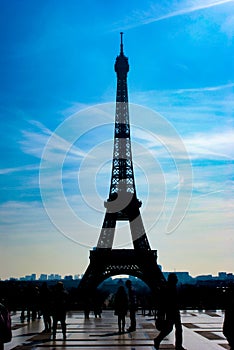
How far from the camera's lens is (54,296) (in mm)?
18578

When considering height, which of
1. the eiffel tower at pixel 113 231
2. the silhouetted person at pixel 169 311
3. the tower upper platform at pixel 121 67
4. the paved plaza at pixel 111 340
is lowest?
the paved plaza at pixel 111 340

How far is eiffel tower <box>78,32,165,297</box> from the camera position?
67312 mm

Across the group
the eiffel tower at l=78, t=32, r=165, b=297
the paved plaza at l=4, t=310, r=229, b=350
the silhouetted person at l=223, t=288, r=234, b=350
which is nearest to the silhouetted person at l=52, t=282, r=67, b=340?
the paved plaza at l=4, t=310, r=229, b=350

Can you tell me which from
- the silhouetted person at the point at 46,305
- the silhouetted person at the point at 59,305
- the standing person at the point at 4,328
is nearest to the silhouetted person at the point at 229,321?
the standing person at the point at 4,328

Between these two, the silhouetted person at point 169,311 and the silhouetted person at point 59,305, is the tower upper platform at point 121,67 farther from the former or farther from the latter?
the silhouetted person at point 169,311

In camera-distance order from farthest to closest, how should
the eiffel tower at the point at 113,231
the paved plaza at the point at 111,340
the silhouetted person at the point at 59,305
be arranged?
the eiffel tower at the point at 113,231 < the silhouetted person at the point at 59,305 < the paved plaza at the point at 111,340

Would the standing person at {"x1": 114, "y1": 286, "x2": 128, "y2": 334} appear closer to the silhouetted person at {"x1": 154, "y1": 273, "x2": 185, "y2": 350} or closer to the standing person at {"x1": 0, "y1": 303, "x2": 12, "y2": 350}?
the silhouetted person at {"x1": 154, "y1": 273, "x2": 185, "y2": 350}

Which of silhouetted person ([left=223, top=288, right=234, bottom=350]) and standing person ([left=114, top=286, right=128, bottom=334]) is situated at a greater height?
standing person ([left=114, top=286, right=128, bottom=334])

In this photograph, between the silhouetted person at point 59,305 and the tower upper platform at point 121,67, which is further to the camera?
the tower upper platform at point 121,67

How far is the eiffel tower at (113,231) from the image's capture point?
67312 mm

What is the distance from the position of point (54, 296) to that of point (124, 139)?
56.9 m

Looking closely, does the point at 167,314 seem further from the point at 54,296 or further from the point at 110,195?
the point at 110,195

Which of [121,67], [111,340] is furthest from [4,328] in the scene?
[121,67]

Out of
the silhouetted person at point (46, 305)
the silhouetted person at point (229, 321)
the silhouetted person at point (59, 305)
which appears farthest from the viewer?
the silhouetted person at point (46, 305)
